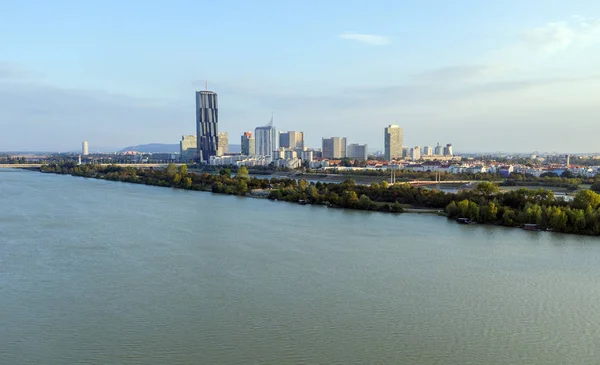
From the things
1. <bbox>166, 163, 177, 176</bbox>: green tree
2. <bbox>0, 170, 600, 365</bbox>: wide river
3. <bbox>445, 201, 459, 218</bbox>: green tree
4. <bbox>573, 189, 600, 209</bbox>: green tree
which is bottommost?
<bbox>0, 170, 600, 365</bbox>: wide river

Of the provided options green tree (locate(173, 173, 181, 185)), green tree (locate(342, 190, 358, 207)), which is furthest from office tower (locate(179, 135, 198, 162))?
green tree (locate(342, 190, 358, 207))

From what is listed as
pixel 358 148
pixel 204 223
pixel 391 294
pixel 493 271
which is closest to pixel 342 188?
pixel 204 223

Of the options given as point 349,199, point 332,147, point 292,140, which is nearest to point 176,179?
point 349,199

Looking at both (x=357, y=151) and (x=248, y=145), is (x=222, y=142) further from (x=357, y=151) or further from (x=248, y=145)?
(x=357, y=151)

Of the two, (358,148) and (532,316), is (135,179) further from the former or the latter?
(358,148)

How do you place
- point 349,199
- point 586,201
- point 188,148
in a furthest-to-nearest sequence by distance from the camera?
point 188,148 → point 349,199 → point 586,201

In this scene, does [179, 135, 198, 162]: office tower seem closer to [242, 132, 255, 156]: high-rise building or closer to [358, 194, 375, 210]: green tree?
[242, 132, 255, 156]: high-rise building

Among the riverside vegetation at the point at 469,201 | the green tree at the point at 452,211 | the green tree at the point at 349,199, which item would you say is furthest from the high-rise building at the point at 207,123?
the green tree at the point at 452,211
